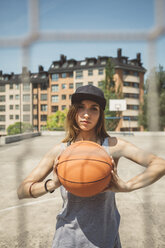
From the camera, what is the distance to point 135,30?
1.21 meters

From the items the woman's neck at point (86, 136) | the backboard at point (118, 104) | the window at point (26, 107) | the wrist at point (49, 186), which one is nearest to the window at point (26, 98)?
the window at point (26, 107)

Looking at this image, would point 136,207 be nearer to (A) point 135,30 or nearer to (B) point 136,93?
(A) point 135,30

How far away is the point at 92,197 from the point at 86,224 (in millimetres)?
162

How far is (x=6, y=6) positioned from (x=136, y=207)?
3.49 m

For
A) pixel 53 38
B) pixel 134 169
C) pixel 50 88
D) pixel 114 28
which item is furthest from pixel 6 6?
pixel 50 88

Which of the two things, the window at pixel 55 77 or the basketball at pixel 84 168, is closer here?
the basketball at pixel 84 168

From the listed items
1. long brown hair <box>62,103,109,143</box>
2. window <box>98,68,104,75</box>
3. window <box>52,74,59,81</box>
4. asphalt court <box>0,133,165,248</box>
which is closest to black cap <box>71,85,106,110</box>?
long brown hair <box>62,103,109,143</box>

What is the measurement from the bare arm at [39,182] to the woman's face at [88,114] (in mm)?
248

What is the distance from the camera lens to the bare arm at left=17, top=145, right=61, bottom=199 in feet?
4.09

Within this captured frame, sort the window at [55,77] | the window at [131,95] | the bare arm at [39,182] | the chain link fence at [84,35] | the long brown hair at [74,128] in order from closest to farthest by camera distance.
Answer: the chain link fence at [84,35] → the bare arm at [39,182] → the long brown hair at [74,128] → the window at [131,95] → the window at [55,77]

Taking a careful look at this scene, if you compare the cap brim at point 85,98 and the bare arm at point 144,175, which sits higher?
the cap brim at point 85,98

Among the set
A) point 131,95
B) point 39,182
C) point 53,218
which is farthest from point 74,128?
point 131,95

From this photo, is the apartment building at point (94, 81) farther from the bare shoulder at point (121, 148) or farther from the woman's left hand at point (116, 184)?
the woman's left hand at point (116, 184)

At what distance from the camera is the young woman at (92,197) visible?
4.17 ft
